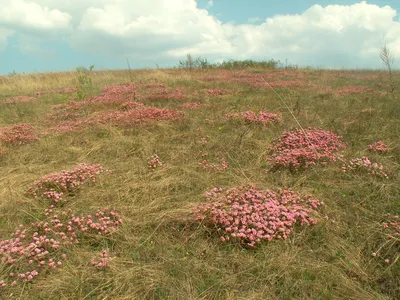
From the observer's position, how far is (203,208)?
13.7 feet

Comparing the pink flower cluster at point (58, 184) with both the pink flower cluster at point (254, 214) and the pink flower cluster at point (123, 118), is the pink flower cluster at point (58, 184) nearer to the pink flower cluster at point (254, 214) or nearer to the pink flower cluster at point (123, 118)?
the pink flower cluster at point (254, 214)

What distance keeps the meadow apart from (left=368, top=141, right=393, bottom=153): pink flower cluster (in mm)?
32

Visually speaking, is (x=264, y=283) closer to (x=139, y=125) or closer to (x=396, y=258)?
(x=396, y=258)

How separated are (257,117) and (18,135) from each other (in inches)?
267

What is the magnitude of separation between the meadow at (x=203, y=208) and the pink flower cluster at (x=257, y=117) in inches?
2.3

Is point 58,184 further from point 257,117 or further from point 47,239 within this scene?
point 257,117

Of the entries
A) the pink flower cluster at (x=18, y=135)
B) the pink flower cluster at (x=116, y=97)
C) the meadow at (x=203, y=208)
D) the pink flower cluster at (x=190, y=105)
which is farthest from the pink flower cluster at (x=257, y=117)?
the pink flower cluster at (x=18, y=135)

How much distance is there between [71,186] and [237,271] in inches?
132

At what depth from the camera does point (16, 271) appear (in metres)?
3.34

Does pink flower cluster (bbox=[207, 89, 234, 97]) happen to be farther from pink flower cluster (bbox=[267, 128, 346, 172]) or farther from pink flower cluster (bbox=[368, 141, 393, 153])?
pink flower cluster (bbox=[368, 141, 393, 153])

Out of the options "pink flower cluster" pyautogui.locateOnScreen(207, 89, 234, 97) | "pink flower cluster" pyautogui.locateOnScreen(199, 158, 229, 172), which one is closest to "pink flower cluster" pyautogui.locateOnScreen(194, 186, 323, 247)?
"pink flower cluster" pyautogui.locateOnScreen(199, 158, 229, 172)

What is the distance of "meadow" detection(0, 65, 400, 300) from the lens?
3199 millimetres

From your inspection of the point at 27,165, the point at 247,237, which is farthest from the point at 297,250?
the point at 27,165

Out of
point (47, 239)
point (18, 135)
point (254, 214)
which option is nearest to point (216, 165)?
point (254, 214)
